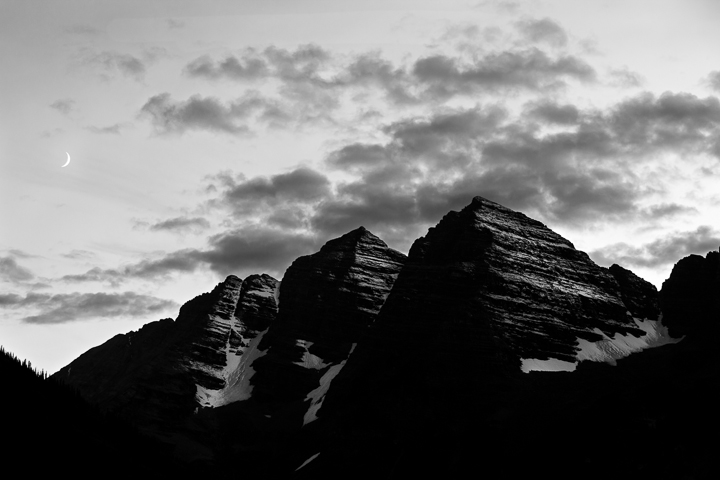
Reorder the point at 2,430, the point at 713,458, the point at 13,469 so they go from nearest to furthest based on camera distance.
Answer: the point at 13,469, the point at 2,430, the point at 713,458

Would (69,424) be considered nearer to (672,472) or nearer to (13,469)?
(13,469)

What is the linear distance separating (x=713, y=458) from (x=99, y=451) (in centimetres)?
11171

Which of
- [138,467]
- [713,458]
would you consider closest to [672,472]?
[713,458]

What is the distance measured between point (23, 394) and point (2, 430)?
2020 centimetres

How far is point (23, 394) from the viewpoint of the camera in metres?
198

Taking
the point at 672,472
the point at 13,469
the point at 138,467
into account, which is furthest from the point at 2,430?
the point at 672,472

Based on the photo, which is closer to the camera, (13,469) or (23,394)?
(13,469)

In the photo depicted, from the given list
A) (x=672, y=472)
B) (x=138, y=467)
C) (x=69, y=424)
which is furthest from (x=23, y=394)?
(x=672, y=472)

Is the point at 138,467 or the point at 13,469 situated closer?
the point at 13,469

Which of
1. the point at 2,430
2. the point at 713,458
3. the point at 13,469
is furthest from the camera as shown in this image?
the point at 713,458

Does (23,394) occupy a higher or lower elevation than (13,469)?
higher

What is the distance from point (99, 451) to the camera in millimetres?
193500

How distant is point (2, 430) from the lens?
17812 centimetres

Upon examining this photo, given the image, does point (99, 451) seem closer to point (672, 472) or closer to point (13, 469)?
point (13, 469)
